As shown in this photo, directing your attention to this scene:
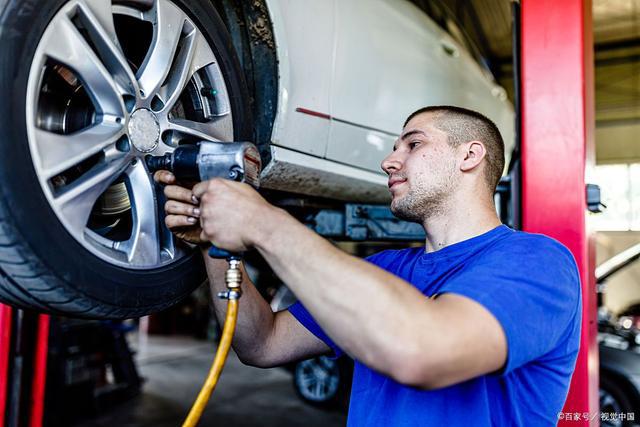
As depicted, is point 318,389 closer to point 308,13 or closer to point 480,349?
point 308,13

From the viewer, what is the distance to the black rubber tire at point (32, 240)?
976 millimetres

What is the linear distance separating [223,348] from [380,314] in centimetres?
31

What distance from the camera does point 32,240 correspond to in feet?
3.27

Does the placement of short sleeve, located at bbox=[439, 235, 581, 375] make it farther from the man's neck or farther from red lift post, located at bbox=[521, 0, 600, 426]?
red lift post, located at bbox=[521, 0, 600, 426]

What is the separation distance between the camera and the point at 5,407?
6.47 ft

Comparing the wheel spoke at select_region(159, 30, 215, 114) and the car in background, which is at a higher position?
the wheel spoke at select_region(159, 30, 215, 114)

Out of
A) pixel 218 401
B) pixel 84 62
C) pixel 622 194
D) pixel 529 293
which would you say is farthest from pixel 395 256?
pixel 622 194

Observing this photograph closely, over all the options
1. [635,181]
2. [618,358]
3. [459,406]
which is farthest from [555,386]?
[635,181]

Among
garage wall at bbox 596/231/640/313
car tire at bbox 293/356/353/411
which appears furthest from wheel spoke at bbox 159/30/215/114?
garage wall at bbox 596/231/640/313

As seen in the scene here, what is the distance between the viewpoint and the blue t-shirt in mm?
1011

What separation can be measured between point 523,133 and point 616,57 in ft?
25.8

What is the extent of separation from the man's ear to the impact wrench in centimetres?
53

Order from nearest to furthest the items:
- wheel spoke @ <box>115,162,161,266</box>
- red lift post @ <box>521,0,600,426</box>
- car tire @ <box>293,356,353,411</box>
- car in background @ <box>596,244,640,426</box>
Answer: wheel spoke @ <box>115,162,161,266</box>
red lift post @ <box>521,0,600,426</box>
car in background @ <box>596,244,640,426</box>
car tire @ <box>293,356,353,411</box>

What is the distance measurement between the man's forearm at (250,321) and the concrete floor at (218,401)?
11.4 feet
